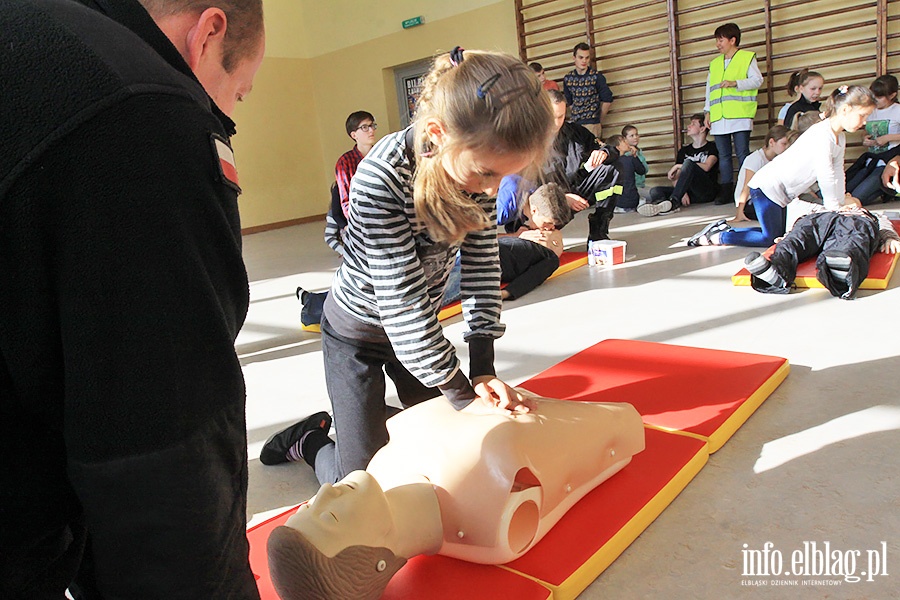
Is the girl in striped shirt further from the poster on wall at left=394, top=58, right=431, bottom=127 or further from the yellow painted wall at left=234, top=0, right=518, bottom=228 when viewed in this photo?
the poster on wall at left=394, top=58, right=431, bottom=127

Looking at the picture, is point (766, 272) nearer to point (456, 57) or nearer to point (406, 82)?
point (456, 57)

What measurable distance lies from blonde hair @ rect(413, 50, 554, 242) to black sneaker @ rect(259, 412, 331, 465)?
0.91 metres

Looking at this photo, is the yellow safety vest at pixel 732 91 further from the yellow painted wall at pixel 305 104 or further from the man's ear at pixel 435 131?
the man's ear at pixel 435 131

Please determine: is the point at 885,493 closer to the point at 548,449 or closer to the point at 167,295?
the point at 548,449

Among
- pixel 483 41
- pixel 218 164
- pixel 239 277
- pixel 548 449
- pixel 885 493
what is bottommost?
pixel 885 493

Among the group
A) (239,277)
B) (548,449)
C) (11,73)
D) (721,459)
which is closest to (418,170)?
(548,449)

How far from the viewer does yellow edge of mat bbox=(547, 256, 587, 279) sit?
4.19 metres

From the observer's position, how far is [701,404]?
1.95 meters

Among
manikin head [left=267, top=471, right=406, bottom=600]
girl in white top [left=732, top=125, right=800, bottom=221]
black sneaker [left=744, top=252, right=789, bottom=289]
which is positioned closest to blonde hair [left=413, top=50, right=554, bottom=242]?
manikin head [left=267, top=471, right=406, bottom=600]

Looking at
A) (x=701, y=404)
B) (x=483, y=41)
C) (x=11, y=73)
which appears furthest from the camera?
(x=483, y=41)

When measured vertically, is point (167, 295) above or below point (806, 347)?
above

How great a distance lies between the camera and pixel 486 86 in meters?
1.29

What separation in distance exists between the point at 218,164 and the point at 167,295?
12cm

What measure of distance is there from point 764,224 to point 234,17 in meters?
4.16
